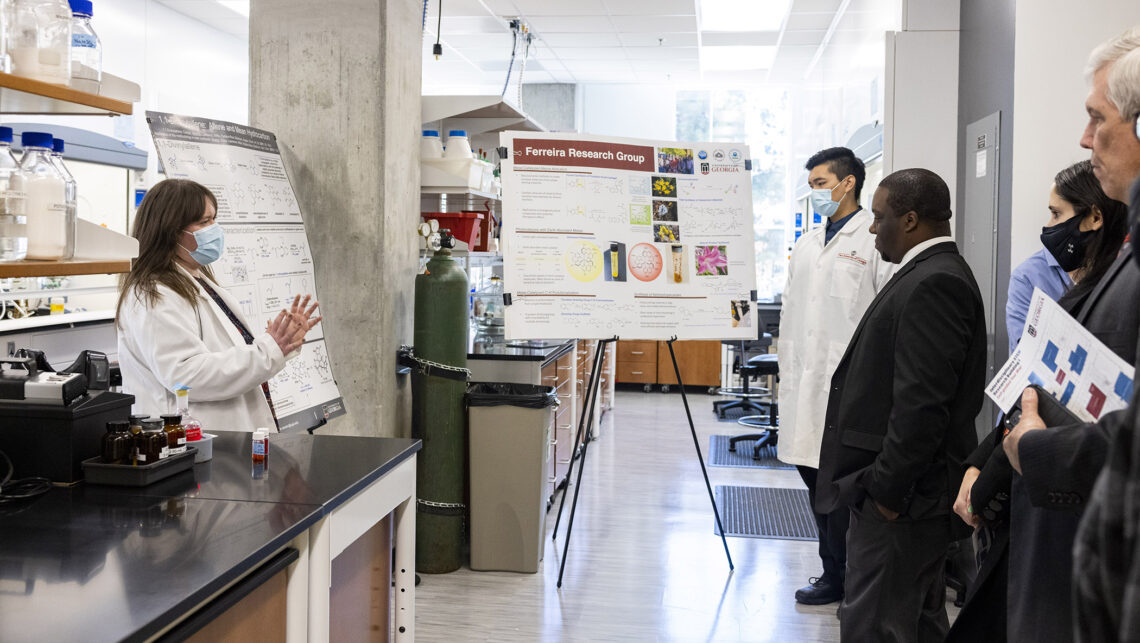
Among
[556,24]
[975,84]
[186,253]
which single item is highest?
[556,24]

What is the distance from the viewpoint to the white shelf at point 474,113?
4.30 metres

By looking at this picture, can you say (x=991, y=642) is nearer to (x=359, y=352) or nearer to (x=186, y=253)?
(x=186, y=253)

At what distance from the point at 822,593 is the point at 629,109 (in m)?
7.91

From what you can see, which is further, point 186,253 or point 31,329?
point 31,329

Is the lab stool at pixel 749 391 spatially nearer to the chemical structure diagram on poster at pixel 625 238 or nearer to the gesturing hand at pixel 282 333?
the chemical structure diagram on poster at pixel 625 238

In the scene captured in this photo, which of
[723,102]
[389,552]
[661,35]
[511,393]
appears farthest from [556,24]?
[389,552]

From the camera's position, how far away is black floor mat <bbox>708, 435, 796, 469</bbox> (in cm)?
629

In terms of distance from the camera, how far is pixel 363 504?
200 cm

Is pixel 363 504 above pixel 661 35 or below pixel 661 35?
below

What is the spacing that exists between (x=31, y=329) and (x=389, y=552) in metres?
3.68

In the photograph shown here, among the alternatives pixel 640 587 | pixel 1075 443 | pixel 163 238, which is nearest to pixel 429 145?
pixel 163 238

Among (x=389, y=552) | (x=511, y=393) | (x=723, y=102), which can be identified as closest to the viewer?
(x=389, y=552)

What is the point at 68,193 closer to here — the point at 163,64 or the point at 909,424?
the point at 909,424

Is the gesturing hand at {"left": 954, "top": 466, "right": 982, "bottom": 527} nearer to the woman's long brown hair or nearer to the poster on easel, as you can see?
the woman's long brown hair
